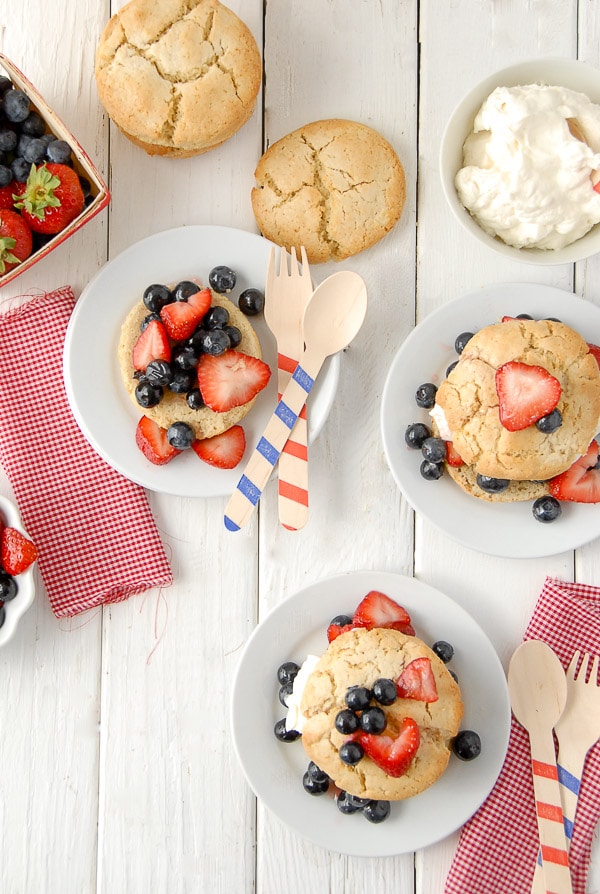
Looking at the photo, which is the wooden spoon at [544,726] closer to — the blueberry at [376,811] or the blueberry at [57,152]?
the blueberry at [376,811]

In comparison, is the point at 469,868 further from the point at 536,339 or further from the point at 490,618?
the point at 536,339

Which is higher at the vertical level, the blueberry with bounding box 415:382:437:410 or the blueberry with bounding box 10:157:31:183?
the blueberry with bounding box 10:157:31:183

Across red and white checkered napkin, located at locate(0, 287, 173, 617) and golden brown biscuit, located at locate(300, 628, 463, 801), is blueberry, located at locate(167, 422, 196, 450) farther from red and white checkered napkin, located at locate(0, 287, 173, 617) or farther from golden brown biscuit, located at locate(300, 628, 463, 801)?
golden brown biscuit, located at locate(300, 628, 463, 801)

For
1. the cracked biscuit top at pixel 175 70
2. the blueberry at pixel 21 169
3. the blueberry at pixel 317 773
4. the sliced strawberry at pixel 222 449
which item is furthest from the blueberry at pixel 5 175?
the blueberry at pixel 317 773

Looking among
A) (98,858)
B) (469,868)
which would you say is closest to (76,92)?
(98,858)

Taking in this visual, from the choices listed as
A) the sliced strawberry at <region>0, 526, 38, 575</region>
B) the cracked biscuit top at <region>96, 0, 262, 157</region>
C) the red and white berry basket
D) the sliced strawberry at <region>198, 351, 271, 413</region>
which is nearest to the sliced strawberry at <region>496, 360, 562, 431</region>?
the sliced strawberry at <region>198, 351, 271, 413</region>

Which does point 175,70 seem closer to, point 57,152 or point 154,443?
point 57,152
